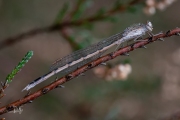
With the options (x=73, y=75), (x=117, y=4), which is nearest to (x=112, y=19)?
(x=117, y=4)

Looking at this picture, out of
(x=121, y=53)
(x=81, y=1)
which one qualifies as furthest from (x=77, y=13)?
(x=121, y=53)

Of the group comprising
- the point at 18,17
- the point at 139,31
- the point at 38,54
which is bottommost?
the point at 139,31

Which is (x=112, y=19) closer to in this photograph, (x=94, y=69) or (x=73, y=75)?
(x=94, y=69)

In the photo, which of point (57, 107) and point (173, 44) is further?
point (173, 44)

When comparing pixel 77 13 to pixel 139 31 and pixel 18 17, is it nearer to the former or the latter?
pixel 139 31

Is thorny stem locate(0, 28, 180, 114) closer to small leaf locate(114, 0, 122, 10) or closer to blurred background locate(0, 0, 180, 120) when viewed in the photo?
blurred background locate(0, 0, 180, 120)

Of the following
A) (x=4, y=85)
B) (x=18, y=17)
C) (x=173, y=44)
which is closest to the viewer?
(x=4, y=85)

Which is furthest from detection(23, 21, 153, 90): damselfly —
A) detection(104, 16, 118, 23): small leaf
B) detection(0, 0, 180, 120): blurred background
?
detection(104, 16, 118, 23): small leaf

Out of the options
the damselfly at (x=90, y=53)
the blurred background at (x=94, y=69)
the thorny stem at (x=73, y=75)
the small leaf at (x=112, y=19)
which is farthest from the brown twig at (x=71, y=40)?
the thorny stem at (x=73, y=75)
